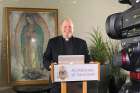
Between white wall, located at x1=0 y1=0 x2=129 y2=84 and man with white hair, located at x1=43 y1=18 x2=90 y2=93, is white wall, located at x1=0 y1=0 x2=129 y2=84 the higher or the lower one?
the higher one

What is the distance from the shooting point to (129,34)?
0.97 m

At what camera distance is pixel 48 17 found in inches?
165

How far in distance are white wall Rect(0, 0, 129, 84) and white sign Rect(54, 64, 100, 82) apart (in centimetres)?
186

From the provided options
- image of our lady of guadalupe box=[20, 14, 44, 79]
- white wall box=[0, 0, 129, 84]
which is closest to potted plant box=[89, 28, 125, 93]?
white wall box=[0, 0, 129, 84]

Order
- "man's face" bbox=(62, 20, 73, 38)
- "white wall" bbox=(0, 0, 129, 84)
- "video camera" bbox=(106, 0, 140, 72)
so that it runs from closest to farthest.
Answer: "video camera" bbox=(106, 0, 140, 72)
"man's face" bbox=(62, 20, 73, 38)
"white wall" bbox=(0, 0, 129, 84)

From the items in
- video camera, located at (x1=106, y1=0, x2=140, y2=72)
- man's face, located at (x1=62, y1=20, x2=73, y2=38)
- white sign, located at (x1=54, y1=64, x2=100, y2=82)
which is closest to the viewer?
video camera, located at (x1=106, y1=0, x2=140, y2=72)

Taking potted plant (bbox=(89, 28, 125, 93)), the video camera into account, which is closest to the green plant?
potted plant (bbox=(89, 28, 125, 93))

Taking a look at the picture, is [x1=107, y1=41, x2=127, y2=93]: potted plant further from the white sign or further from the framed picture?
the white sign

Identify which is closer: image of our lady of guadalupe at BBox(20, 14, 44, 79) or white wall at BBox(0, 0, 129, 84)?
image of our lady of guadalupe at BBox(20, 14, 44, 79)

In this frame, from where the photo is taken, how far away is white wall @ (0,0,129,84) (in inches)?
165

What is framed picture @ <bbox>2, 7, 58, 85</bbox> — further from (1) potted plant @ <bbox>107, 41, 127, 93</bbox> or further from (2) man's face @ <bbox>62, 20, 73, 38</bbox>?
(2) man's face @ <bbox>62, 20, 73, 38</bbox>

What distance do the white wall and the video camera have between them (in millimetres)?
3220

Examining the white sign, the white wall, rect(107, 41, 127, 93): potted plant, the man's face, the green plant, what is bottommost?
rect(107, 41, 127, 93): potted plant

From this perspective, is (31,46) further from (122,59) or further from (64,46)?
(122,59)
